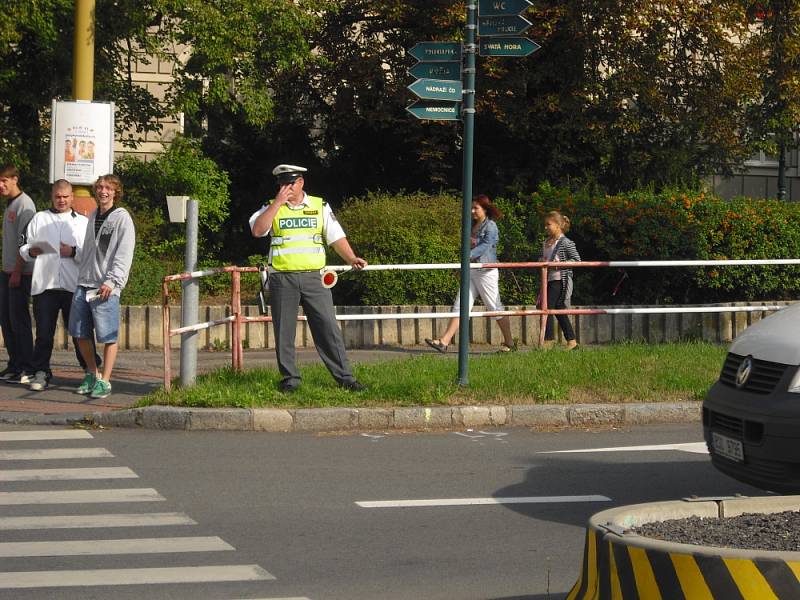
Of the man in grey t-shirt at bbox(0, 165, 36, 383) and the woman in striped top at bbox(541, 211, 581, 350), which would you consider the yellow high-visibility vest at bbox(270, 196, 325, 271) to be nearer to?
the man in grey t-shirt at bbox(0, 165, 36, 383)

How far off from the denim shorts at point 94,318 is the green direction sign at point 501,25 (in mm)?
3881

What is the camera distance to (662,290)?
57.6 ft

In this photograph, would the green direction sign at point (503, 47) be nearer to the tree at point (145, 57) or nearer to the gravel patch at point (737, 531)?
the gravel patch at point (737, 531)

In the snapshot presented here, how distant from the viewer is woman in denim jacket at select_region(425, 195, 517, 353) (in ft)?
47.7

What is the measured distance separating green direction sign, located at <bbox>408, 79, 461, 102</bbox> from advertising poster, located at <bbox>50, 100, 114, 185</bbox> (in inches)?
150

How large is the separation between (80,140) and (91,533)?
7.34 m

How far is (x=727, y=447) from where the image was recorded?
6715 millimetres

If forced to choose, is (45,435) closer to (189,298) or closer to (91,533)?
(189,298)

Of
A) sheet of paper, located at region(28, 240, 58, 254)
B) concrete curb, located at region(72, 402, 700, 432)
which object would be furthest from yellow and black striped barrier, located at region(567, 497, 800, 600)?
sheet of paper, located at region(28, 240, 58, 254)

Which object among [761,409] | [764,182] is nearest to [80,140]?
[761,409]

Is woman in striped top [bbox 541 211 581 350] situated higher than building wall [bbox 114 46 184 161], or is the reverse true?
building wall [bbox 114 46 184 161]

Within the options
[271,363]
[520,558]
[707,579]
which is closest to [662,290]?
[271,363]

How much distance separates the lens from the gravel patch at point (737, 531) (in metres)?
4.62

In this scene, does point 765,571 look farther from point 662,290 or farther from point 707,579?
point 662,290
